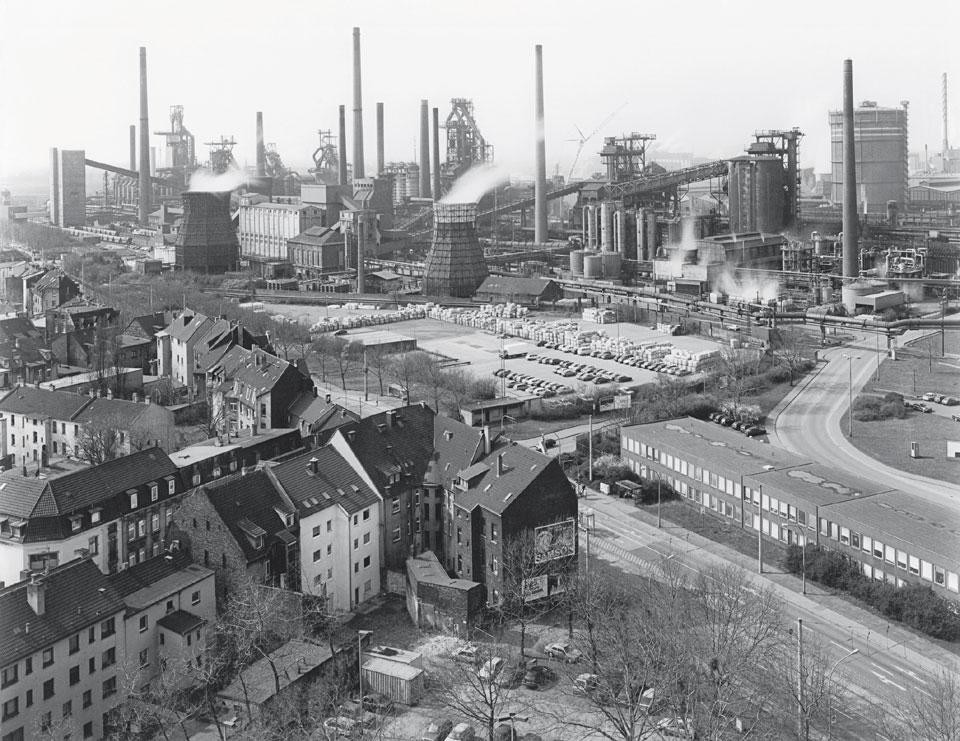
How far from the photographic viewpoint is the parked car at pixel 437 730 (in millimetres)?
15938

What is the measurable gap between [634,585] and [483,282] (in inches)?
1852

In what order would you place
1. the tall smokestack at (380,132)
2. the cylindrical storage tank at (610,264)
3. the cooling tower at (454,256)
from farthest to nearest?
the tall smokestack at (380,132) → the cylindrical storage tank at (610,264) → the cooling tower at (454,256)

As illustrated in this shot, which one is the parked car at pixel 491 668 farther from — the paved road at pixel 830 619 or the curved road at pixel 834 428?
the curved road at pixel 834 428

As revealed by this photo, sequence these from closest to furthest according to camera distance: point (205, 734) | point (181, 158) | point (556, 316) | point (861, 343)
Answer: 1. point (205, 734)
2. point (861, 343)
3. point (556, 316)
4. point (181, 158)

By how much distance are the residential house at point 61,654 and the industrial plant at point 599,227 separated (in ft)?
143

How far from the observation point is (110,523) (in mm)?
20922

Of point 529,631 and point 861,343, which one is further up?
point 861,343

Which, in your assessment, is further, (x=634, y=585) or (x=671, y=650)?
(x=634, y=585)

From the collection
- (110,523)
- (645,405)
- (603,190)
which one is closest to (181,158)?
(603,190)

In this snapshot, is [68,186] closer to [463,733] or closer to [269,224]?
[269,224]

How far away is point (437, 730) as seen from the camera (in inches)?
634

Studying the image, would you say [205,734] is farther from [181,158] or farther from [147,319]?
[181,158]

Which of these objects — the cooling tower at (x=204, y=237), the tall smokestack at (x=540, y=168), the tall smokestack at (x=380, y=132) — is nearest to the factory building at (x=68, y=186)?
the tall smokestack at (x=380, y=132)

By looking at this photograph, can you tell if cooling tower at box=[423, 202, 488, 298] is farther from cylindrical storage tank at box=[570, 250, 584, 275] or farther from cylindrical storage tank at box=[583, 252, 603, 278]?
cylindrical storage tank at box=[570, 250, 584, 275]
